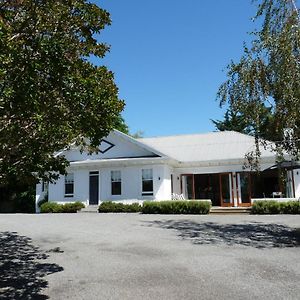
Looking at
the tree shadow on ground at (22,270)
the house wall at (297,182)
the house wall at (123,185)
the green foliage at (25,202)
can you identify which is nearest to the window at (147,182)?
the house wall at (123,185)

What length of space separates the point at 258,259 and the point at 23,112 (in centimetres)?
685

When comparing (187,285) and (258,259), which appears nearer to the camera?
(187,285)

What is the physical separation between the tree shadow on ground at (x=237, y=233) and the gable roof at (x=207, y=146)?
1016 cm

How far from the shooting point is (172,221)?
18312 millimetres

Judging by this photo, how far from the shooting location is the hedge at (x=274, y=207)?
21109 mm

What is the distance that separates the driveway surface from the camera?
703 cm

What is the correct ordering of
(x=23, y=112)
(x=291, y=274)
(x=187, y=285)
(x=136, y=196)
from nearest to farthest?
(x=23, y=112) → (x=187, y=285) → (x=291, y=274) → (x=136, y=196)

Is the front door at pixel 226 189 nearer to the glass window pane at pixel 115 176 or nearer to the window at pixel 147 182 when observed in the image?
the window at pixel 147 182

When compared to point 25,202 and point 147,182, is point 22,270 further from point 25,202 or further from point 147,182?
point 25,202

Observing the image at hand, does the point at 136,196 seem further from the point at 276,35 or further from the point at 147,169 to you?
the point at 276,35

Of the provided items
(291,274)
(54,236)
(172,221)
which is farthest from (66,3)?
(172,221)

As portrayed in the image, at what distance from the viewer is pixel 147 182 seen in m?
26.1

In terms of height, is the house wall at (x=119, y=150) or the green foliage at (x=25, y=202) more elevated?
the house wall at (x=119, y=150)

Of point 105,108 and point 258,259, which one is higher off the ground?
point 105,108
